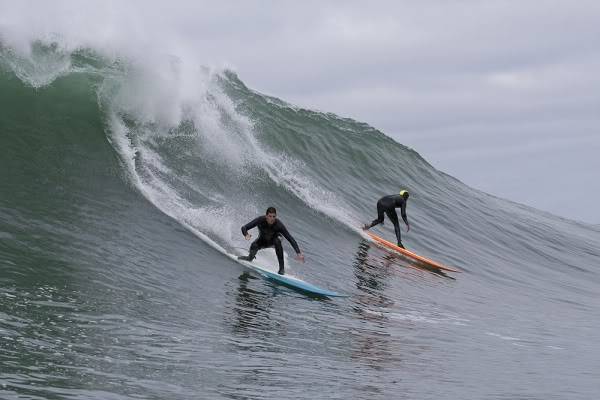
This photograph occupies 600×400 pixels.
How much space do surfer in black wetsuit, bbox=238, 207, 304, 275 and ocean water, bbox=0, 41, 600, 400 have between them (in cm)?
55

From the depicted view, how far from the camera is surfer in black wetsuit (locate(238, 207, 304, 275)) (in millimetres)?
13203

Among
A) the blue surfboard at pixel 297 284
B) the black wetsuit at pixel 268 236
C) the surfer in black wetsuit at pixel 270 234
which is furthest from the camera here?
the black wetsuit at pixel 268 236

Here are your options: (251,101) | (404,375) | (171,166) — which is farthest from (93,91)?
(404,375)

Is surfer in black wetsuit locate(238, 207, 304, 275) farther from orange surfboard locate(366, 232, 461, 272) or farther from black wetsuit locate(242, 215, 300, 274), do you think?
orange surfboard locate(366, 232, 461, 272)

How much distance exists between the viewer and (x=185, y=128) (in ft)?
62.7

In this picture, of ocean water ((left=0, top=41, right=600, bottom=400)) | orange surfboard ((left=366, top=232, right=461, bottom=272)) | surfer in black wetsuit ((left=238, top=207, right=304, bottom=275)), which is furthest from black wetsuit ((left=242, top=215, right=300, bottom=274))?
orange surfboard ((left=366, top=232, right=461, bottom=272))

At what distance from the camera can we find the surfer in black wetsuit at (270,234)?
1320 centimetres

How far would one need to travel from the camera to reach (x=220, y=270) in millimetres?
13000

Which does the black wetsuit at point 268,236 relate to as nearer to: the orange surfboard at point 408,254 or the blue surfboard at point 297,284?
the blue surfboard at point 297,284

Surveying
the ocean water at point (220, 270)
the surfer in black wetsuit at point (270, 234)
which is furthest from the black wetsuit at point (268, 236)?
the ocean water at point (220, 270)

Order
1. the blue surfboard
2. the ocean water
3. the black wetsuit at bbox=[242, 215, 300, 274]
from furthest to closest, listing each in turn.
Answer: the black wetsuit at bbox=[242, 215, 300, 274] < the blue surfboard < the ocean water

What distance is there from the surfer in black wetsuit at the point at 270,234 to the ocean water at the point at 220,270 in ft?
1.79

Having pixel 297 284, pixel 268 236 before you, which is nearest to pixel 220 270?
pixel 268 236

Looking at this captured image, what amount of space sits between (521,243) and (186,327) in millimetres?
18885
